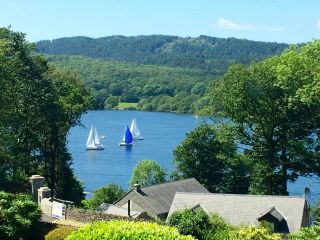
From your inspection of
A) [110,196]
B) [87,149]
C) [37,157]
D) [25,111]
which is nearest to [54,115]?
[25,111]

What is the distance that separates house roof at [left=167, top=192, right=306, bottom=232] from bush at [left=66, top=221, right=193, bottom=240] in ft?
73.4

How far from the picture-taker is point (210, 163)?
59000mm

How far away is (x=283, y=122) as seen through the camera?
1912 inches

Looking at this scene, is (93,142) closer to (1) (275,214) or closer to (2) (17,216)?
(1) (275,214)

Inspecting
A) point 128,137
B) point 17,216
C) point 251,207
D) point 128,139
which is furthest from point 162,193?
point 128,137

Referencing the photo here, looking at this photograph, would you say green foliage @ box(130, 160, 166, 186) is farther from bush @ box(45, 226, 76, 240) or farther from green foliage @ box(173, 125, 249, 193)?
bush @ box(45, 226, 76, 240)

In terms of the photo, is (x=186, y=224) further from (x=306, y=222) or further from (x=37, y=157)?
(x=37, y=157)

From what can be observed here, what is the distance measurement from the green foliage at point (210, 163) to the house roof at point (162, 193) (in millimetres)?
5284

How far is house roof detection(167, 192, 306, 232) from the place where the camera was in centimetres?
3938

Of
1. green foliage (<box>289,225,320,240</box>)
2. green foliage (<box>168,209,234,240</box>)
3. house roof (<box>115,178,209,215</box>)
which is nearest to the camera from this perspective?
green foliage (<box>289,225,320,240</box>)

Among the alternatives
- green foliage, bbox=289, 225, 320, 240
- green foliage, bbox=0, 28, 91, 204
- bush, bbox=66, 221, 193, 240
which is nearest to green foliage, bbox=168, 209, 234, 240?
green foliage, bbox=289, 225, 320, 240

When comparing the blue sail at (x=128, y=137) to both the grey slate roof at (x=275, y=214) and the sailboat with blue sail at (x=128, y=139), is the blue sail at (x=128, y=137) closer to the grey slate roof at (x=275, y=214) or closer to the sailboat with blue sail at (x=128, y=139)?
the sailboat with blue sail at (x=128, y=139)

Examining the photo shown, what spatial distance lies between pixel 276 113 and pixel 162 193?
11847 mm

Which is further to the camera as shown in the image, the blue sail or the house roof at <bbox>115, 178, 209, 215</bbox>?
the blue sail
